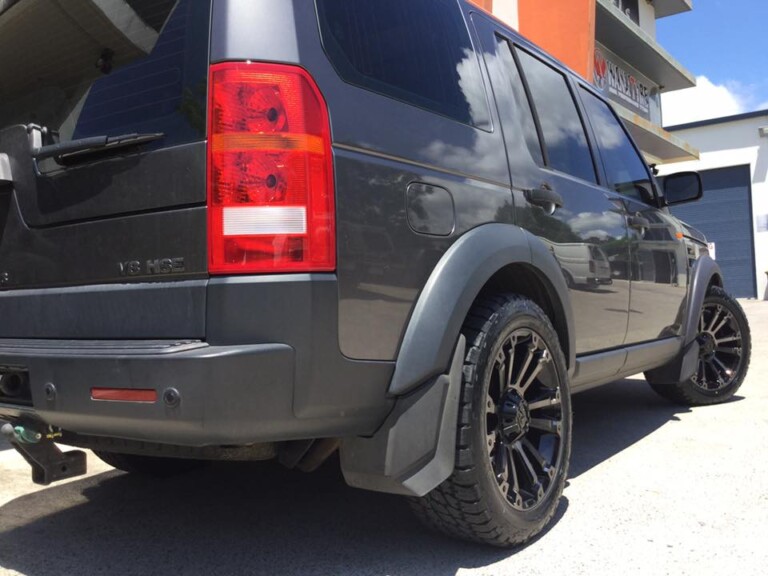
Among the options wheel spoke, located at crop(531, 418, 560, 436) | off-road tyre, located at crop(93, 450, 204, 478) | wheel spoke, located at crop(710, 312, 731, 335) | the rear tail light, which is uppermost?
the rear tail light

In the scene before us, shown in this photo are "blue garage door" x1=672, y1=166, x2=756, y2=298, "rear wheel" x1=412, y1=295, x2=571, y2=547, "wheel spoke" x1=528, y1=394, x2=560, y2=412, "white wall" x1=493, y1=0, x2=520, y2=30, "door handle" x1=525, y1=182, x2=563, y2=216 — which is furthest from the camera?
"blue garage door" x1=672, y1=166, x2=756, y2=298

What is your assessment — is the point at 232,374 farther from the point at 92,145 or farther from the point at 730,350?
the point at 730,350

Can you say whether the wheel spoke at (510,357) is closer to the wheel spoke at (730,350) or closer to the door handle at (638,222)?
the door handle at (638,222)

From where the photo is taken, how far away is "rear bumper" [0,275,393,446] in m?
1.67

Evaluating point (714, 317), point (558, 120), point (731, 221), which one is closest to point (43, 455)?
point (558, 120)

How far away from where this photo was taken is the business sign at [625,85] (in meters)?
16.2

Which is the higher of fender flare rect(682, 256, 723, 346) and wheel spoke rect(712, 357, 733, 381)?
fender flare rect(682, 256, 723, 346)

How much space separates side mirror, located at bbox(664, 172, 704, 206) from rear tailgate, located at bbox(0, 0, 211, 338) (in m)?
3.48

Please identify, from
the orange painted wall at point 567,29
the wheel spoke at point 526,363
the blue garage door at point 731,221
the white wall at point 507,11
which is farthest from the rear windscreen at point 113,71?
the blue garage door at point 731,221

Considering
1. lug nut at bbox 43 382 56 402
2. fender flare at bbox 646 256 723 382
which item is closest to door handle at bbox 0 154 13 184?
lug nut at bbox 43 382 56 402

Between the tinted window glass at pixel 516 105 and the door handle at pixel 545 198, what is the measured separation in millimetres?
148

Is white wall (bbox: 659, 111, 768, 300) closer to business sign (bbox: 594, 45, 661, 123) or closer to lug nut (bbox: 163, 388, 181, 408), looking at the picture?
business sign (bbox: 594, 45, 661, 123)

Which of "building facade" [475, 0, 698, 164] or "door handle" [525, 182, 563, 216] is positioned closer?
"door handle" [525, 182, 563, 216]

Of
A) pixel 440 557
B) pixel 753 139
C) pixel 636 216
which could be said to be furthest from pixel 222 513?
pixel 753 139
